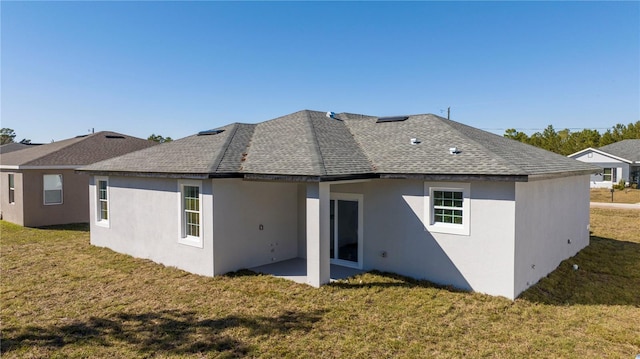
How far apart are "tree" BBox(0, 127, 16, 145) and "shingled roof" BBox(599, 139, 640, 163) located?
4694 inches

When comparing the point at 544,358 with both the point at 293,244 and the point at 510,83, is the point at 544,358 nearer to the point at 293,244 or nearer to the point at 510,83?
the point at 293,244

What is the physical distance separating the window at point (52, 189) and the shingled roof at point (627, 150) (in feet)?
172

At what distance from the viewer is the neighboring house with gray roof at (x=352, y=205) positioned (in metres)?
8.98

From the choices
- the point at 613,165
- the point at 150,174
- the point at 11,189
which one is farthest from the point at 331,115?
the point at 613,165

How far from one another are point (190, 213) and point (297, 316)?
214 inches

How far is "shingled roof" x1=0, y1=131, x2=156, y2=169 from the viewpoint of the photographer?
774 inches

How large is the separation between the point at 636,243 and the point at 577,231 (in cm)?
405

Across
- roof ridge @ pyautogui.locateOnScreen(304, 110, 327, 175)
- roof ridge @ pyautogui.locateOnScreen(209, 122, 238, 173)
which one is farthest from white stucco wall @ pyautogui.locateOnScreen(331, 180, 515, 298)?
roof ridge @ pyautogui.locateOnScreen(209, 122, 238, 173)

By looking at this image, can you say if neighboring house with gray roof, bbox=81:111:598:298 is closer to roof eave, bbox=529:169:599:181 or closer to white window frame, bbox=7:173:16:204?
roof eave, bbox=529:169:599:181

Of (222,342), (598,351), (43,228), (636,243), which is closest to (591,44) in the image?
(636,243)

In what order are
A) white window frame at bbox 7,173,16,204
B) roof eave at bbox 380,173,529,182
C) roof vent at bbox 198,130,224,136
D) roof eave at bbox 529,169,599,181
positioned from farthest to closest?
white window frame at bbox 7,173,16,204, roof vent at bbox 198,130,224,136, roof eave at bbox 529,169,599,181, roof eave at bbox 380,173,529,182

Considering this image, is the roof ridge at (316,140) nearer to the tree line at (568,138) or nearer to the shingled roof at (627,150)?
the shingled roof at (627,150)

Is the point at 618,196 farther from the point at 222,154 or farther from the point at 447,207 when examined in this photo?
the point at 222,154

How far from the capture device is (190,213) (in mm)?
11125
